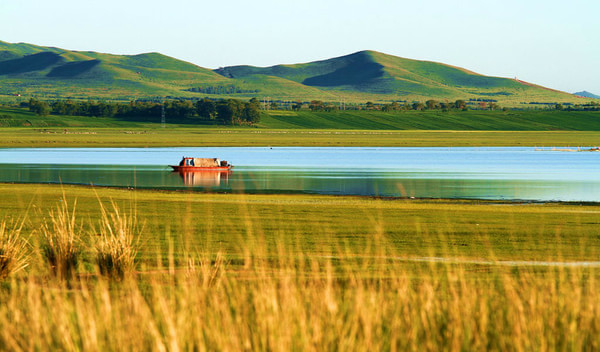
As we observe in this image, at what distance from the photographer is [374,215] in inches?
1099

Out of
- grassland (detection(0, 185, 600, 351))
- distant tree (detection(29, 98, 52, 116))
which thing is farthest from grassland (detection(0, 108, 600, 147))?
grassland (detection(0, 185, 600, 351))

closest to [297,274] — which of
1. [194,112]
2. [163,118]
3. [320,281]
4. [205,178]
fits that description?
[320,281]

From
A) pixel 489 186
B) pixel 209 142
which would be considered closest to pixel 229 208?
pixel 489 186

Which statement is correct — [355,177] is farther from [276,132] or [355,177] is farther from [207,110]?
[207,110]

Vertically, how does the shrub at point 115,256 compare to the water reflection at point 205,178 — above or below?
above

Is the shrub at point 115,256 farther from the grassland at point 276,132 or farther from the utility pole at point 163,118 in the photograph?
the utility pole at point 163,118

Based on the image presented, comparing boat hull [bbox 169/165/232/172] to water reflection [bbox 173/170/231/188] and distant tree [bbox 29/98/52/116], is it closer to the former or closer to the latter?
water reflection [bbox 173/170/231/188]

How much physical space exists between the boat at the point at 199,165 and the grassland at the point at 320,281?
2631 cm

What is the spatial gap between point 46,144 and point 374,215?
291 ft

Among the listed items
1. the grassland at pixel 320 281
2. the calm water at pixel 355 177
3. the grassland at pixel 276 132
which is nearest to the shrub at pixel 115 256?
the grassland at pixel 320 281

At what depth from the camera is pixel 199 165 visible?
6544 cm

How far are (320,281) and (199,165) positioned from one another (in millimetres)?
52155

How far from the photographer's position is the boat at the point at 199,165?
63656 millimetres

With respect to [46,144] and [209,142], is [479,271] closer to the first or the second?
[46,144]
